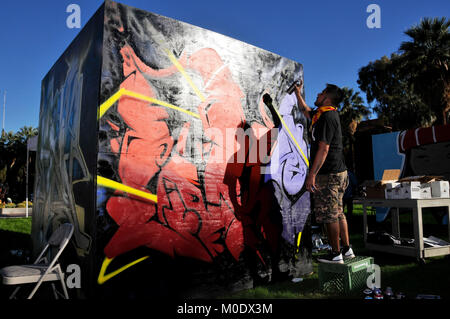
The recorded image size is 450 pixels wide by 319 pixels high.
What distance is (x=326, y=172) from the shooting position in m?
3.57

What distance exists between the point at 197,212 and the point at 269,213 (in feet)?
3.42

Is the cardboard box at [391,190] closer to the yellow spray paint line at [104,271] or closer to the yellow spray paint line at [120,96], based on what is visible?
the yellow spray paint line at [120,96]

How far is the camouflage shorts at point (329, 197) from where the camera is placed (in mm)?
3457

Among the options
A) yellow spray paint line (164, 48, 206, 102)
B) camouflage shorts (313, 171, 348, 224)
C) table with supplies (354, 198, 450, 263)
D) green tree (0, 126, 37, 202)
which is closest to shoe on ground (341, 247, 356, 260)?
camouflage shorts (313, 171, 348, 224)

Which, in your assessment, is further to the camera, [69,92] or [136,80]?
[69,92]

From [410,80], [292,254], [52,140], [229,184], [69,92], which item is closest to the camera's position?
[229,184]

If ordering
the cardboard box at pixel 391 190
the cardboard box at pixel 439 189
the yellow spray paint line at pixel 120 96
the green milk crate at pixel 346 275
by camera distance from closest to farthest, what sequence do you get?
the yellow spray paint line at pixel 120 96
the green milk crate at pixel 346 275
the cardboard box at pixel 439 189
the cardboard box at pixel 391 190

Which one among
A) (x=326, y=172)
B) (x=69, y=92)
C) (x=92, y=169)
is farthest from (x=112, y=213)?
(x=326, y=172)

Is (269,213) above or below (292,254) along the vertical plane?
above

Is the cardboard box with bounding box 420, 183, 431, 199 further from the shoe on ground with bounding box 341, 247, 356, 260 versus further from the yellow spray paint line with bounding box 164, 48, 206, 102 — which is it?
the yellow spray paint line with bounding box 164, 48, 206, 102

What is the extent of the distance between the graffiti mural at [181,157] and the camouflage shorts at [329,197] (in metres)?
0.66

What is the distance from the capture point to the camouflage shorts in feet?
11.3

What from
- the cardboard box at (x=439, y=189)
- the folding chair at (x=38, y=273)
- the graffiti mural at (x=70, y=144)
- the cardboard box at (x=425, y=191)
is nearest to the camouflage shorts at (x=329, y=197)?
the cardboard box at (x=425, y=191)
